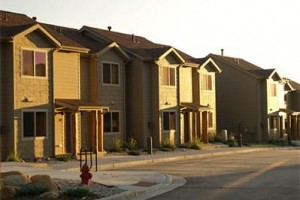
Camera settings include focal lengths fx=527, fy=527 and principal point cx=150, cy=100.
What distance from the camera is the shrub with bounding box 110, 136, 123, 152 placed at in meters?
31.3

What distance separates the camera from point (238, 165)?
22.6 meters

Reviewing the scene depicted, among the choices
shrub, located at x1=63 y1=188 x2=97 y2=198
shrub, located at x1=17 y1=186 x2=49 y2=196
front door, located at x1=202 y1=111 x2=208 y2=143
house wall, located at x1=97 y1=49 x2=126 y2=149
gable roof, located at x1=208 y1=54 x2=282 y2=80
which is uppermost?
gable roof, located at x1=208 y1=54 x2=282 y2=80

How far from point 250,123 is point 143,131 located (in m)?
17.8

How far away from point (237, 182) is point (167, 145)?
17.9 meters

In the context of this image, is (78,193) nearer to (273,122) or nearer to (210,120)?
(210,120)

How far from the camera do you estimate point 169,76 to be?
117 feet


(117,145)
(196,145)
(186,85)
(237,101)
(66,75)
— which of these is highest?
(186,85)

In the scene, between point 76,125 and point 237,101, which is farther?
point 237,101

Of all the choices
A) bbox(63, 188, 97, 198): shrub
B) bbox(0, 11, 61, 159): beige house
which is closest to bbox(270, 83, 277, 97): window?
bbox(0, 11, 61, 159): beige house

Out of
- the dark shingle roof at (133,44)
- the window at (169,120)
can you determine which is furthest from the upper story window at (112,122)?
the dark shingle roof at (133,44)

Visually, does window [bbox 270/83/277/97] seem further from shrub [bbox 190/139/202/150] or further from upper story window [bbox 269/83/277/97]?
shrub [bbox 190/139/202/150]

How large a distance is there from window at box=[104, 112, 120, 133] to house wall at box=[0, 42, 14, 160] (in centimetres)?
833

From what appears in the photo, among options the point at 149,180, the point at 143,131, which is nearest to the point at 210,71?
Result: the point at 143,131

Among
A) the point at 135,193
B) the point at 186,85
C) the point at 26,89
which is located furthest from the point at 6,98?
the point at 186,85
